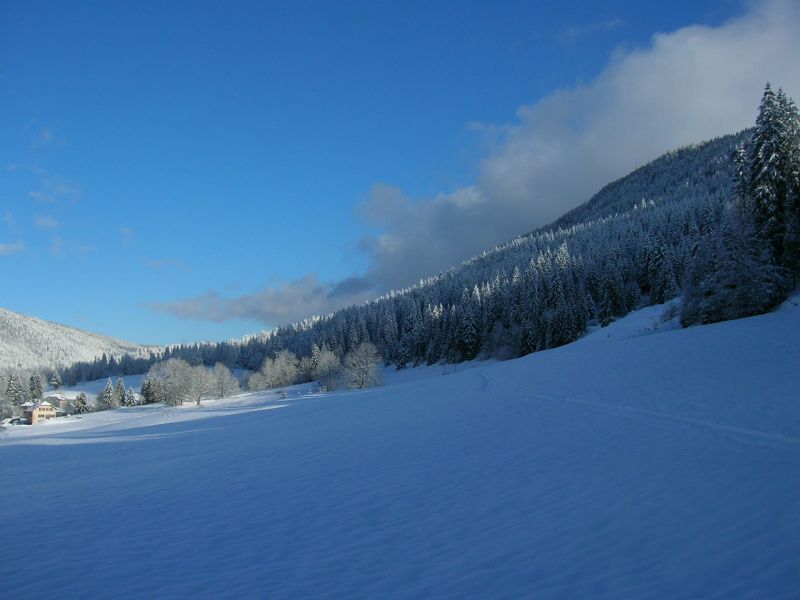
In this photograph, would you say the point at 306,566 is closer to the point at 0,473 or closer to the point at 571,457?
the point at 571,457

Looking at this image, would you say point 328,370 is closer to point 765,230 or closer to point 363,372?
point 363,372

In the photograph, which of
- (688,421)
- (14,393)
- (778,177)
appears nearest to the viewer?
(688,421)

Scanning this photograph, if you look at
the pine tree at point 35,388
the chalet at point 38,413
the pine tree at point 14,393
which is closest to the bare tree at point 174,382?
the chalet at point 38,413

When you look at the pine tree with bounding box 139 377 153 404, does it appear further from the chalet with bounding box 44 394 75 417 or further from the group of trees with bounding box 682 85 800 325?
the group of trees with bounding box 682 85 800 325

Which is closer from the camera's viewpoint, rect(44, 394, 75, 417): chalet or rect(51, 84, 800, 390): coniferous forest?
rect(51, 84, 800, 390): coniferous forest

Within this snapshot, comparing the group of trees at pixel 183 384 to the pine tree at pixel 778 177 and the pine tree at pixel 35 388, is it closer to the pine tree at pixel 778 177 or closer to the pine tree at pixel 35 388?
the pine tree at pixel 35 388

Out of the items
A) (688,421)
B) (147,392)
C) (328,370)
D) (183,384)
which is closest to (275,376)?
(328,370)

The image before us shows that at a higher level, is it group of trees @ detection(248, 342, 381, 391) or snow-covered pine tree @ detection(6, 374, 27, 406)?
snow-covered pine tree @ detection(6, 374, 27, 406)

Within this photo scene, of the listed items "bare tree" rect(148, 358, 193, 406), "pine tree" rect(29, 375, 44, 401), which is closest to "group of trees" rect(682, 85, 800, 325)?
"bare tree" rect(148, 358, 193, 406)

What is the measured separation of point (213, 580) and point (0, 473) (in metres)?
22.2

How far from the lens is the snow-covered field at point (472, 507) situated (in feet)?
20.2

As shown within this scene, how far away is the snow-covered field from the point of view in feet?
20.2

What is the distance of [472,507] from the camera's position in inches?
362

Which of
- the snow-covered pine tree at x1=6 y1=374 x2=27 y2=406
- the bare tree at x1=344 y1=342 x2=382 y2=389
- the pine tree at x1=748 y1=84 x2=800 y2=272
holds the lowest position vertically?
the bare tree at x1=344 y1=342 x2=382 y2=389
